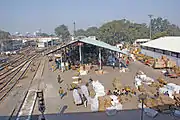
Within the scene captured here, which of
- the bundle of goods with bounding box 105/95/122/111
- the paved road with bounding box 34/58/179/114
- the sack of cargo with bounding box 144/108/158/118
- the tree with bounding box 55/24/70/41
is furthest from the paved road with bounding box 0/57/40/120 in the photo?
the tree with bounding box 55/24/70/41

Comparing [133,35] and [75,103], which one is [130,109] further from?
[133,35]

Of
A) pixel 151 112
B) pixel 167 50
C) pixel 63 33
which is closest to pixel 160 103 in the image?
pixel 151 112

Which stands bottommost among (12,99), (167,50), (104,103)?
(12,99)

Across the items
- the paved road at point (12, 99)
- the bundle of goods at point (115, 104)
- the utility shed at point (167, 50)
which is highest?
the utility shed at point (167, 50)

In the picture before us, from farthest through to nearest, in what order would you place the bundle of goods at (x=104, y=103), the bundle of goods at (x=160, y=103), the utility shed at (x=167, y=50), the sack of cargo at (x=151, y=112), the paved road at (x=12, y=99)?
1. the utility shed at (x=167, y=50)
2. the paved road at (x=12, y=99)
3. the bundle of goods at (x=104, y=103)
4. the bundle of goods at (x=160, y=103)
5. the sack of cargo at (x=151, y=112)

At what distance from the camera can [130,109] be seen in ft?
42.0

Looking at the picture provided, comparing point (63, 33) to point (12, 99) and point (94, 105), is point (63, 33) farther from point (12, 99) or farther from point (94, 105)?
point (94, 105)

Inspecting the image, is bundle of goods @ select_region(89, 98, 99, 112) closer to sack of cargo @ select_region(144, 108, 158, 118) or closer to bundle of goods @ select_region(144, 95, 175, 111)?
sack of cargo @ select_region(144, 108, 158, 118)

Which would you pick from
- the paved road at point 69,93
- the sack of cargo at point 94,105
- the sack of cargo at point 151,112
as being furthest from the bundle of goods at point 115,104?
the sack of cargo at point 151,112

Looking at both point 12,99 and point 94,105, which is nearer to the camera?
point 94,105

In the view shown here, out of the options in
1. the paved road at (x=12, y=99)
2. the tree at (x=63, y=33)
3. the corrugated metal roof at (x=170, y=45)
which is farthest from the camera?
the tree at (x=63, y=33)

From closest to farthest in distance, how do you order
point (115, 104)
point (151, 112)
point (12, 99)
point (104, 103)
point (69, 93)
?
1. point (151, 112)
2. point (104, 103)
3. point (115, 104)
4. point (12, 99)
5. point (69, 93)

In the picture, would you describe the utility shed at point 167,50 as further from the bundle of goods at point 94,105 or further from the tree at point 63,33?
the tree at point 63,33

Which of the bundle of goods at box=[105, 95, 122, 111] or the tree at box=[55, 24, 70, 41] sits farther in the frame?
the tree at box=[55, 24, 70, 41]
